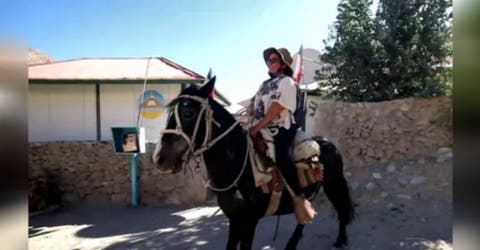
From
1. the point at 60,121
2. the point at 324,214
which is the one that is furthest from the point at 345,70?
the point at 60,121

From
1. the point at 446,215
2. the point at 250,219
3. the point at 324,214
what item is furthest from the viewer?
the point at 324,214

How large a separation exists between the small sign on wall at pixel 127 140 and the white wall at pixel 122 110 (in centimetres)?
273

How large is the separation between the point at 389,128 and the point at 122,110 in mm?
7402

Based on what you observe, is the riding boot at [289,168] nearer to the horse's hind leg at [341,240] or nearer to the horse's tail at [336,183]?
the horse's tail at [336,183]

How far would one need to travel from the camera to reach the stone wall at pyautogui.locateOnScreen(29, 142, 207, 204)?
27.8 feet

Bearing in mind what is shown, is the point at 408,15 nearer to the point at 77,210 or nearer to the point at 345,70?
the point at 345,70

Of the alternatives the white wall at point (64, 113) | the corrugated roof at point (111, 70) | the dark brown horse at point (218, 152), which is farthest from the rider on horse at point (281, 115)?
the white wall at point (64, 113)

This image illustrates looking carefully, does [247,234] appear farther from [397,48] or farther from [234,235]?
[397,48]

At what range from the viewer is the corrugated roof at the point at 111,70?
403 inches

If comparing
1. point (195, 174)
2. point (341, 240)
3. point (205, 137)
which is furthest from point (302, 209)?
point (195, 174)

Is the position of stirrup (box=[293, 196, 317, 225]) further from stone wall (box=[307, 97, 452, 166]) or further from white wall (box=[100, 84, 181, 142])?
white wall (box=[100, 84, 181, 142])

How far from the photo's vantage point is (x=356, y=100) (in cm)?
942

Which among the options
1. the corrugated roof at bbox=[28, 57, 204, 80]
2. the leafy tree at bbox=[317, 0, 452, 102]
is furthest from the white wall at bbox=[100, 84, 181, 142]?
the leafy tree at bbox=[317, 0, 452, 102]

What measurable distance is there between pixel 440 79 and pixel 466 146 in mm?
8750
